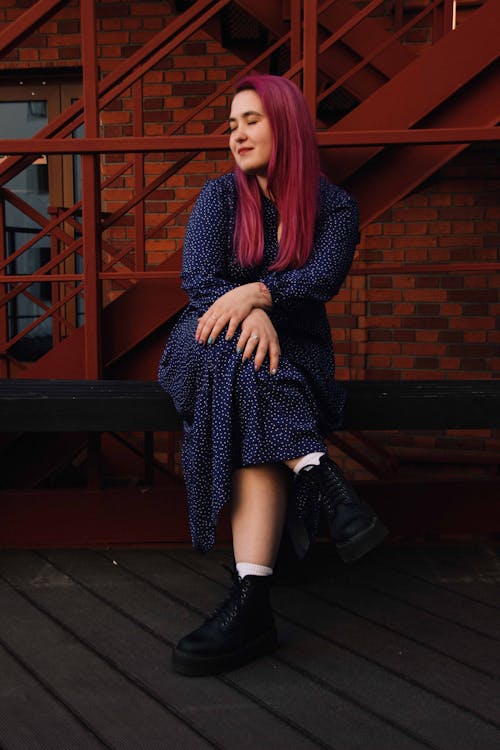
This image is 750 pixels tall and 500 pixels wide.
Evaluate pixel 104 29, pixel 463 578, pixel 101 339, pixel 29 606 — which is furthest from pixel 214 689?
pixel 104 29

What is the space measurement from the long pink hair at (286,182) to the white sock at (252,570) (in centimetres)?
71

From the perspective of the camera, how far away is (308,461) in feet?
5.48

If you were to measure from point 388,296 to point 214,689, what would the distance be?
3.25m

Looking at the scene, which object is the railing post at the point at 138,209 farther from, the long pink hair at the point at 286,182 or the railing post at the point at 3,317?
the long pink hair at the point at 286,182

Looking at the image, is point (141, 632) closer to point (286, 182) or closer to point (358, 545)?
point (358, 545)

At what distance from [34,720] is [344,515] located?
735mm

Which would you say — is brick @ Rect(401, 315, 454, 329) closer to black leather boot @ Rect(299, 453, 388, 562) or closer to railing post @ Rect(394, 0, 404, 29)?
railing post @ Rect(394, 0, 404, 29)

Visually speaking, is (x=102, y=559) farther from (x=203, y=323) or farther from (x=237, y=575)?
(x=203, y=323)

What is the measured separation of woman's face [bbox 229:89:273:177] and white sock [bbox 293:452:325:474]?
737 millimetres

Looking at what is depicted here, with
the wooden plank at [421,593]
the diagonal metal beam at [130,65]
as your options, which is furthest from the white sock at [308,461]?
the diagonal metal beam at [130,65]

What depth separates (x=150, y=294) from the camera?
8.36ft

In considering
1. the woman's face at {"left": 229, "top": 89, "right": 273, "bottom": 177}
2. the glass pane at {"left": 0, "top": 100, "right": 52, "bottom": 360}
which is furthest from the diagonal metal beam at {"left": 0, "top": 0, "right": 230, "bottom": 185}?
the glass pane at {"left": 0, "top": 100, "right": 52, "bottom": 360}

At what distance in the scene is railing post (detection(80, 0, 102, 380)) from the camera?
2340 millimetres

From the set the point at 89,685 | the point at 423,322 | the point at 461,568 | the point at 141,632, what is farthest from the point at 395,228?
the point at 89,685
